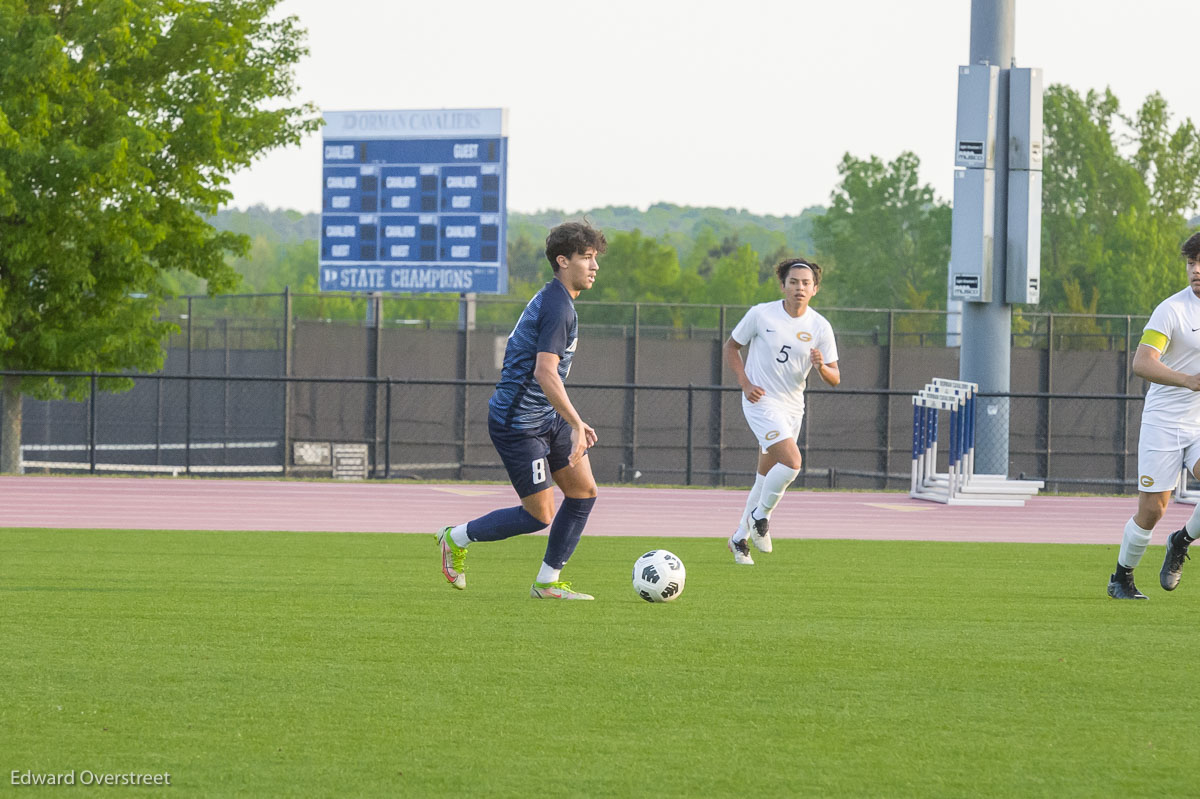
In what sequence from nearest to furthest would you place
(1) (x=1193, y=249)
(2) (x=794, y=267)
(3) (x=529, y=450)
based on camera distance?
(3) (x=529, y=450) → (1) (x=1193, y=249) → (2) (x=794, y=267)

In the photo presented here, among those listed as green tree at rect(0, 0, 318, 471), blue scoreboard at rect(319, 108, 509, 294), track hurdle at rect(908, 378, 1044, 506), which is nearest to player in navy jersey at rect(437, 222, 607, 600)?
track hurdle at rect(908, 378, 1044, 506)

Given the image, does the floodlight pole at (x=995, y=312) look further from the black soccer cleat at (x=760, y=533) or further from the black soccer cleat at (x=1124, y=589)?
the black soccer cleat at (x=1124, y=589)

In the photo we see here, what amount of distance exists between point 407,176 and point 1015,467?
45.6ft

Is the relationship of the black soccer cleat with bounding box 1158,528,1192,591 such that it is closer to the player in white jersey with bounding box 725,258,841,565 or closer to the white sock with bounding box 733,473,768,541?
the player in white jersey with bounding box 725,258,841,565

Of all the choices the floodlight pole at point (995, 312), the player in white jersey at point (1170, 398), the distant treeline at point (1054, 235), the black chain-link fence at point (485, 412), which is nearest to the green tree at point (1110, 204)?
the distant treeline at point (1054, 235)

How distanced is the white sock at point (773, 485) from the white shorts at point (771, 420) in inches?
7.7

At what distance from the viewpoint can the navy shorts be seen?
7.28 m

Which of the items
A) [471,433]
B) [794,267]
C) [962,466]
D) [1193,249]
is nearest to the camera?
[1193,249]

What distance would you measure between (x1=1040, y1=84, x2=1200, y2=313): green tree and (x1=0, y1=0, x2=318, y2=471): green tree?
43332 mm

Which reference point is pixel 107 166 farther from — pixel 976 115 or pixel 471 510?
pixel 976 115

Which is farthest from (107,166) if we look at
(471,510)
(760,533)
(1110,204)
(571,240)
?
(1110,204)

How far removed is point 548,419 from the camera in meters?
7.36

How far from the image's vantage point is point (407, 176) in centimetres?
3128

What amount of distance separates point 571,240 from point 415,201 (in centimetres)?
2462
